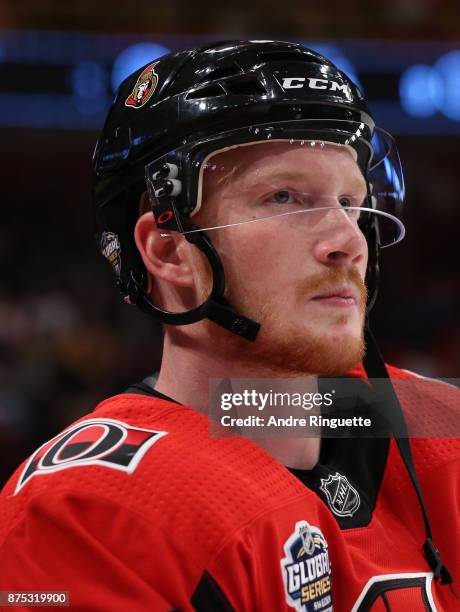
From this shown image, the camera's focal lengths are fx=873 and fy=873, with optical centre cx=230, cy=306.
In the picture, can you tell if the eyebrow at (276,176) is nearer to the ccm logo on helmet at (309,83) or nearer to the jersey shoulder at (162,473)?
the ccm logo on helmet at (309,83)

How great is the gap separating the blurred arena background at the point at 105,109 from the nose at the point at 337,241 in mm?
3227

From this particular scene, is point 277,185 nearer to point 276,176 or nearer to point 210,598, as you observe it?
point 276,176

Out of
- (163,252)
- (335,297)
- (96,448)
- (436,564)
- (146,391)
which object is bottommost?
(436,564)

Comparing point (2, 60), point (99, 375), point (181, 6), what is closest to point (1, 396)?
point (99, 375)

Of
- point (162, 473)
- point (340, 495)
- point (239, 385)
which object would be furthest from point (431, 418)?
point (162, 473)

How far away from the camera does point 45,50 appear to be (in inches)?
202

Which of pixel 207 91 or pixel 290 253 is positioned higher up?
pixel 207 91

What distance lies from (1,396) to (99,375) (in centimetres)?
68

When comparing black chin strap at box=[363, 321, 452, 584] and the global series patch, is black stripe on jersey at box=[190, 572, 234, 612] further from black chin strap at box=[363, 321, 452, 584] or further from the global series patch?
black chin strap at box=[363, 321, 452, 584]

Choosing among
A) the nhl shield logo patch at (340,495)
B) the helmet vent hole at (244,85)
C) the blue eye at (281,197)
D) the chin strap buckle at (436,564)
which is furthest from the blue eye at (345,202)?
the chin strap buckle at (436,564)

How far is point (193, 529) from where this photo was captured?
1.21 meters

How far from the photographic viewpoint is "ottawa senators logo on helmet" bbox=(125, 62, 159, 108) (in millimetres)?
1622

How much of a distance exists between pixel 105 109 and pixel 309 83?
3.82 m

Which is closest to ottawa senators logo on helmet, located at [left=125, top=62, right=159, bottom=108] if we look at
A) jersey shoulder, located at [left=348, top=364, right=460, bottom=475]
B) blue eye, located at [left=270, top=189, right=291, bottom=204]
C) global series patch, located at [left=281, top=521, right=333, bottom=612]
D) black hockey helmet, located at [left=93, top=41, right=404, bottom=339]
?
black hockey helmet, located at [left=93, top=41, right=404, bottom=339]
